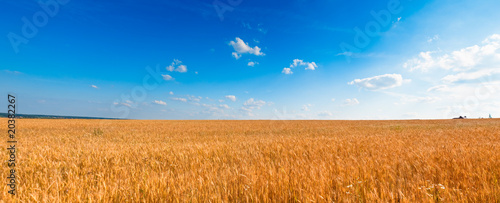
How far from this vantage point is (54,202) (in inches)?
95.0

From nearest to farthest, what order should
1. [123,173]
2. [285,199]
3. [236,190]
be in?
[285,199] → [236,190] → [123,173]

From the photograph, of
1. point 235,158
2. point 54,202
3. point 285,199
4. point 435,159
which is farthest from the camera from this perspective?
point 235,158

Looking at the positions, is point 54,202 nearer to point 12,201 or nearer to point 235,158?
point 12,201

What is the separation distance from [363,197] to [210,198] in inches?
73.0

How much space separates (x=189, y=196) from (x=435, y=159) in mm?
5078

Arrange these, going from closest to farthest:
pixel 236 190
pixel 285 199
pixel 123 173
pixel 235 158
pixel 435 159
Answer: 1. pixel 285 199
2. pixel 236 190
3. pixel 123 173
4. pixel 435 159
5. pixel 235 158

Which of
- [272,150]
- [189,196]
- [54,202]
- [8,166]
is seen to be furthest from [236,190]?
[8,166]

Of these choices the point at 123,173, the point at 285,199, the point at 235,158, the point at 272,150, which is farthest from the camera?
the point at 272,150

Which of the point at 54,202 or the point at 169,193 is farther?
the point at 169,193

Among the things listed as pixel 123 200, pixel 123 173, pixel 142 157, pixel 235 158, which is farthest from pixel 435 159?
pixel 142 157

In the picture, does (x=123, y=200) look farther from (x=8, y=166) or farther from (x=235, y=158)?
(x=8, y=166)

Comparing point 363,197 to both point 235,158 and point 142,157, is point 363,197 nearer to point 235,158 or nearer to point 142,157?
point 235,158

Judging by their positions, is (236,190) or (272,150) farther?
(272,150)

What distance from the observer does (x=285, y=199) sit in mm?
2586
